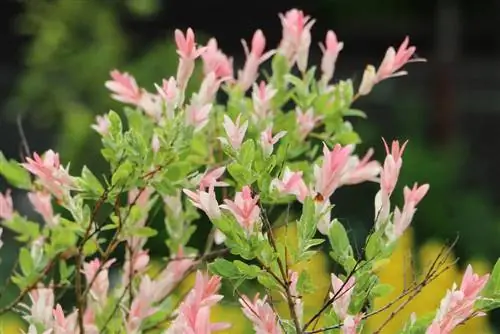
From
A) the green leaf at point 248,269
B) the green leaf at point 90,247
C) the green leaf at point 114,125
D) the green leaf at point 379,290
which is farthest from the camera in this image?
the green leaf at point 90,247

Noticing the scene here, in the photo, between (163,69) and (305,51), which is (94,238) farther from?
(163,69)

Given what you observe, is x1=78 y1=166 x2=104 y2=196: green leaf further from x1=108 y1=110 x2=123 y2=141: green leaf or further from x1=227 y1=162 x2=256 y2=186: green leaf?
x1=227 y1=162 x2=256 y2=186: green leaf

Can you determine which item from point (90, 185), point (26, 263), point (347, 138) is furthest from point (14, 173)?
point (347, 138)

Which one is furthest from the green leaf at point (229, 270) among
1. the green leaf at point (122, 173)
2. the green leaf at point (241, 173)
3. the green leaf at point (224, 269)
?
the green leaf at point (122, 173)

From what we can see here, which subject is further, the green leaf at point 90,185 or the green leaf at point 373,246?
the green leaf at point 90,185

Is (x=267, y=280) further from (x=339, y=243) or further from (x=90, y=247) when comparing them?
(x=90, y=247)

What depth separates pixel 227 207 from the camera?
1464 mm

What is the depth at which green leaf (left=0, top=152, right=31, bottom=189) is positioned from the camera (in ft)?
6.70

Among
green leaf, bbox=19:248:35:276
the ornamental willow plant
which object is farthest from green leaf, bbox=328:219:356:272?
green leaf, bbox=19:248:35:276

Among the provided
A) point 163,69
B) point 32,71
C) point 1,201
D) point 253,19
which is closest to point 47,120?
point 32,71

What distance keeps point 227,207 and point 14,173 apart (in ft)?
2.37

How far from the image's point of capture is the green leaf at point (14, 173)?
2.04 metres

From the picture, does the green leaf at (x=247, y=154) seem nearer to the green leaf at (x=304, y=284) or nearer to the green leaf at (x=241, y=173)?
the green leaf at (x=241, y=173)

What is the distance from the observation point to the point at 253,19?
47.4ft
